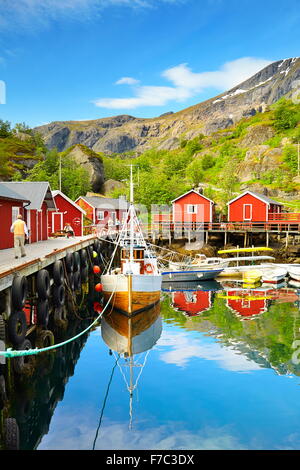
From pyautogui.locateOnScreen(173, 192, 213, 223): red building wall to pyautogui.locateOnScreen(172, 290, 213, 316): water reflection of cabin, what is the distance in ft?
81.1

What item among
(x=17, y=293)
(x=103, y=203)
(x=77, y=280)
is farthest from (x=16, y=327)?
(x=103, y=203)

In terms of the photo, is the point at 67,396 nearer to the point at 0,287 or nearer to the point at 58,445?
the point at 58,445

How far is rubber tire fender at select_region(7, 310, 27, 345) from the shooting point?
12.1 metres

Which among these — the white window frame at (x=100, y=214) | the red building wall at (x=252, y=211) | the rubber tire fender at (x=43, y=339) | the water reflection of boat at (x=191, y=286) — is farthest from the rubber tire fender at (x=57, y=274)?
the white window frame at (x=100, y=214)

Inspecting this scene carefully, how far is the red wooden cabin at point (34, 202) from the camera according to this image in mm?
27781

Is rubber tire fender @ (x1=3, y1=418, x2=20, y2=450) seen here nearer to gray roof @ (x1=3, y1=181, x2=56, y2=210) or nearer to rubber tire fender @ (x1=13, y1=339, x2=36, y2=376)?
rubber tire fender @ (x1=13, y1=339, x2=36, y2=376)

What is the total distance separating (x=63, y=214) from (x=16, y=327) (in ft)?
105

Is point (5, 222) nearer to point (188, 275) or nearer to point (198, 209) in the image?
point (188, 275)

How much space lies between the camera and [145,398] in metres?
12.4

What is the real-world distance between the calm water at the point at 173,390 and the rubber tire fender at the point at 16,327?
1913mm

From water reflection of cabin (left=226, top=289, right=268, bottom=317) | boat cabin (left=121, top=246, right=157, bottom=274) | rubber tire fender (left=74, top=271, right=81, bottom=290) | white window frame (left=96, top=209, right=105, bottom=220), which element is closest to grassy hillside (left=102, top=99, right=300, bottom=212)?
white window frame (left=96, top=209, right=105, bottom=220)

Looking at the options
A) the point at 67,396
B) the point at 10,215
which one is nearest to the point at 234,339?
the point at 67,396

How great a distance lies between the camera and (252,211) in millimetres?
53188

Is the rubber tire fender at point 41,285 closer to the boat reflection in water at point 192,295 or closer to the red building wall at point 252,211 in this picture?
the boat reflection in water at point 192,295
